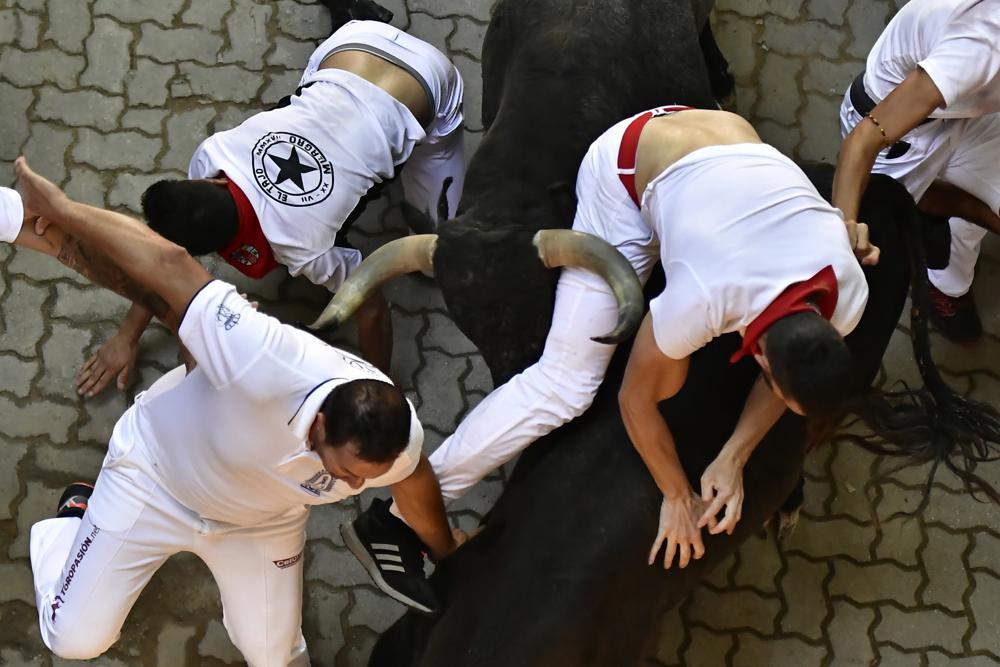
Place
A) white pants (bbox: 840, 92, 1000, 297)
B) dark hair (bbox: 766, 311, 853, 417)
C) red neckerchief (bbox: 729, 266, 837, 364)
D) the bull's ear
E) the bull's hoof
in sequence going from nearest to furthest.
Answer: dark hair (bbox: 766, 311, 853, 417) → red neckerchief (bbox: 729, 266, 837, 364) → the bull's ear → white pants (bbox: 840, 92, 1000, 297) → the bull's hoof

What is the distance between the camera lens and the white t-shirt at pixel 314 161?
4.04 meters

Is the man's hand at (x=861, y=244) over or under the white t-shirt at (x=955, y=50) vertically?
under

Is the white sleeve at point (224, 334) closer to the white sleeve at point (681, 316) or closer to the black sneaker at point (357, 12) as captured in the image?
the white sleeve at point (681, 316)

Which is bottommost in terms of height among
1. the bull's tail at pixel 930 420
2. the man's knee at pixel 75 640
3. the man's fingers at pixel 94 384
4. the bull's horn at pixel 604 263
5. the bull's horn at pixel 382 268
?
the man's knee at pixel 75 640

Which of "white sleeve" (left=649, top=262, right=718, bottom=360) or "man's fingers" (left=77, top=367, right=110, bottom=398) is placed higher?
"white sleeve" (left=649, top=262, right=718, bottom=360)

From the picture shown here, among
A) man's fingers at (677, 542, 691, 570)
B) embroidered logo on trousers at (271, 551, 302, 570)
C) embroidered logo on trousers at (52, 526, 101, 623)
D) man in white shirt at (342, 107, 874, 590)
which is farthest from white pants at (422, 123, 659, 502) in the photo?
embroidered logo on trousers at (52, 526, 101, 623)

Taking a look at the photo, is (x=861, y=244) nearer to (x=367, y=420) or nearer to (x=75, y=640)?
(x=367, y=420)

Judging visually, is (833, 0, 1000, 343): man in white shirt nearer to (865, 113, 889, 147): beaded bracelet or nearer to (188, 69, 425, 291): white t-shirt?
(865, 113, 889, 147): beaded bracelet

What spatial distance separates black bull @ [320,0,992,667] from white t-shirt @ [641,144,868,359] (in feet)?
1.66

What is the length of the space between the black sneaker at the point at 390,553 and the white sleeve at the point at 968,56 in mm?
2348

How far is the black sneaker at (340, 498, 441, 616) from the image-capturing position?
139 inches

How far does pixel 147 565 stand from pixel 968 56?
10.8ft

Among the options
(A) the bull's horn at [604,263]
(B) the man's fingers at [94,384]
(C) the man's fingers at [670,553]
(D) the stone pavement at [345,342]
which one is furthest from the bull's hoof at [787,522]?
(B) the man's fingers at [94,384]

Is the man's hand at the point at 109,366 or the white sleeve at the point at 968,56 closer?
the white sleeve at the point at 968,56
